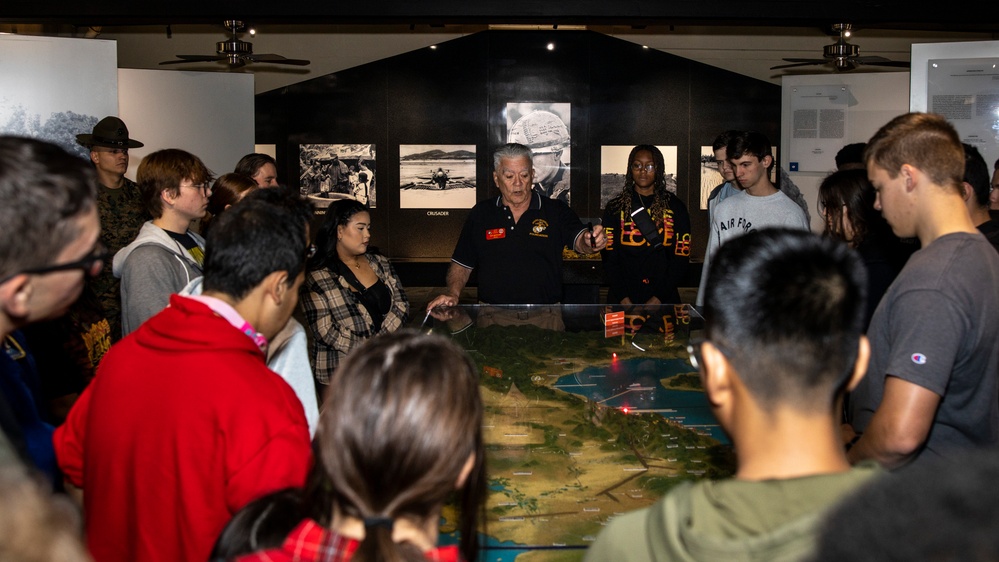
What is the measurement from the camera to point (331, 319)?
3.96 metres

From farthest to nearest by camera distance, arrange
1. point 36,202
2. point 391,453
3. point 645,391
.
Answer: point 645,391
point 36,202
point 391,453

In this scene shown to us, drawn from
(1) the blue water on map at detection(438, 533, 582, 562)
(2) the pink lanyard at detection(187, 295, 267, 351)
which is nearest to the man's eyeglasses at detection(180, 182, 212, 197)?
(2) the pink lanyard at detection(187, 295, 267, 351)

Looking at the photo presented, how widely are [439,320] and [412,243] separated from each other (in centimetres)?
782

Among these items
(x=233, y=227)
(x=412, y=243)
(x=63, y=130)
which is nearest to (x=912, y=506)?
(x=233, y=227)

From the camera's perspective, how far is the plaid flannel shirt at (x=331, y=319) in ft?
12.9

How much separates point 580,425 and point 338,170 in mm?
9226

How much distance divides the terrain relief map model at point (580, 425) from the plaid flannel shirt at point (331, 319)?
0.50m

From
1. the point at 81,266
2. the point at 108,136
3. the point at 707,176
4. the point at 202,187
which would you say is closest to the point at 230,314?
the point at 81,266

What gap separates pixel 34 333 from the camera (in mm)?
2836

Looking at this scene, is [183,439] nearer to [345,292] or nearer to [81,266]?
[81,266]

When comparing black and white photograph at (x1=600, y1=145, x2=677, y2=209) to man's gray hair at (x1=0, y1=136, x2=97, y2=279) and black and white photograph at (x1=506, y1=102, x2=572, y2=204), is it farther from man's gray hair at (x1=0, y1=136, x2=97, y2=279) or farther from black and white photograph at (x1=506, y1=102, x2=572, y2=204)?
man's gray hair at (x1=0, y1=136, x2=97, y2=279)

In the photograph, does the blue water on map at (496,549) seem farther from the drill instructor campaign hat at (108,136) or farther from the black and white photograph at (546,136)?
the black and white photograph at (546,136)

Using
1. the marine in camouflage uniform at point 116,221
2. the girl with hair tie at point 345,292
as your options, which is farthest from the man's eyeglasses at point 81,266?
the marine in camouflage uniform at point 116,221

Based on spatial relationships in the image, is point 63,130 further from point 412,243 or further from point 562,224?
point 412,243
